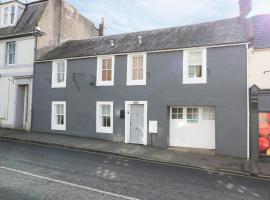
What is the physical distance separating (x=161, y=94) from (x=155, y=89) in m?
0.49

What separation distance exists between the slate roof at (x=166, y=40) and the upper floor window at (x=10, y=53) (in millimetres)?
3085

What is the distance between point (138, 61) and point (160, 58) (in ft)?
5.03

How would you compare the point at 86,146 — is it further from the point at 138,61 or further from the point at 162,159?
the point at 138,61

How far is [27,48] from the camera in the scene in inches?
774

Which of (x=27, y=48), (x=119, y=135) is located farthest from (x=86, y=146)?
(x=27, y=48)

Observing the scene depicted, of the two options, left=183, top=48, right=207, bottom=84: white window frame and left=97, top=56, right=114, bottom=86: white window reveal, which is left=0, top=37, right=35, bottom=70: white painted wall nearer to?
left=97, top=56, right=114, bottom=86: white window reveal

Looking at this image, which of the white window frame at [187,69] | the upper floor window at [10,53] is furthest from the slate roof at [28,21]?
the white window frame at [187,69]

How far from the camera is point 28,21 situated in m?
20.5

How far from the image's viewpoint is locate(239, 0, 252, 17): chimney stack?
48.7 ft

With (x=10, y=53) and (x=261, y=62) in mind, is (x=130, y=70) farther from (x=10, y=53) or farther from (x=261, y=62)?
(x=10, y=53)

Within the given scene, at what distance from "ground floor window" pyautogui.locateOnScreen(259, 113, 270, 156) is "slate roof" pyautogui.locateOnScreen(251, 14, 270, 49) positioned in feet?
16.9

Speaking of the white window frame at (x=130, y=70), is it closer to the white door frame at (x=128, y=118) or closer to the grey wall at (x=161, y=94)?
the grey wall at (x=161, y=94)

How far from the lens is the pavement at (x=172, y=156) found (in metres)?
10.2

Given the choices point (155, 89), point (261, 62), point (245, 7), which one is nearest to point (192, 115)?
point (155, 89)
